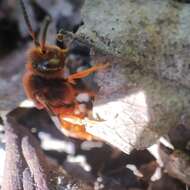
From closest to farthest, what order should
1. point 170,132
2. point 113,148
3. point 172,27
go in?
point 172,27, point 170,132, point 113,148

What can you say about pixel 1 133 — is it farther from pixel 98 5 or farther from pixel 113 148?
pixel 98 5

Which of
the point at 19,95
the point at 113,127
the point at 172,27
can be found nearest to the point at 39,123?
the point at 19,95

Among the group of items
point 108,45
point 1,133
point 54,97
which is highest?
point 108,45

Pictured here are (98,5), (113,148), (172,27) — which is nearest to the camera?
(172,27)

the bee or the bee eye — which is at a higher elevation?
the bee eye

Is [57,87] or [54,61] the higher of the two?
[54,61]

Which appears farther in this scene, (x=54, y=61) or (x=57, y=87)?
(x=57, y=87)

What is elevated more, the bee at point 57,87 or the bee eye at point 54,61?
the bee eye at point 54,61

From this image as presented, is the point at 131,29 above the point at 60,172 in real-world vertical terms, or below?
above
